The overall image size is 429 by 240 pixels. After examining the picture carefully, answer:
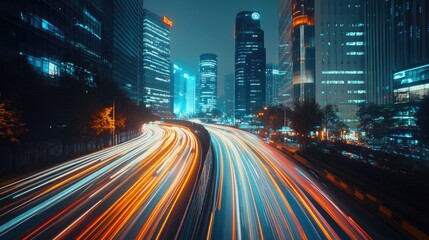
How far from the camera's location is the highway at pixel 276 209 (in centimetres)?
1420

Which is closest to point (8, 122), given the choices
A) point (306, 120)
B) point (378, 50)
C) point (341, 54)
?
point (306, 120)

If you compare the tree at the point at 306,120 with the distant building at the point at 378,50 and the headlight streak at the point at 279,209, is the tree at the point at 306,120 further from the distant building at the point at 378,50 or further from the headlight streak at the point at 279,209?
the distant building at the point at 378,50

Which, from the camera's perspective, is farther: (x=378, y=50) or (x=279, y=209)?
(x=378, y=50)

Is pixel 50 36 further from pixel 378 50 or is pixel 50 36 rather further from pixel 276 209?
pixel 378 50

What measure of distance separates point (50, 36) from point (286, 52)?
12093 cm

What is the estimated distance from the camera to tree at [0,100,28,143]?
22109 millimetres

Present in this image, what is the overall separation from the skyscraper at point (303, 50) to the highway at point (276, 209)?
93.7m

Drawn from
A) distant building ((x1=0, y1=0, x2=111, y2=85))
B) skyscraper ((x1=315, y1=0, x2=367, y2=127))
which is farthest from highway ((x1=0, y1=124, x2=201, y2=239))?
skyscraper ((x1=315, y1=0, x2=367, y2=127))

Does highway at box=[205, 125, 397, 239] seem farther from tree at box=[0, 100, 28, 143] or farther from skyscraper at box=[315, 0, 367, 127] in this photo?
skyscraper at box=[315, 0, 367, 127]

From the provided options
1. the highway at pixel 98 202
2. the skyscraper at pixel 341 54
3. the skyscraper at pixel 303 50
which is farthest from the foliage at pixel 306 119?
the skyscraper at pixel 303 50

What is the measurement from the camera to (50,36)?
45.9m

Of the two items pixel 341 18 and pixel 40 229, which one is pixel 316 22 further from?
pixel 40 229

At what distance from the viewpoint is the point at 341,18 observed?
112875 mm

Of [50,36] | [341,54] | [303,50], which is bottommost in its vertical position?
[50,36]
